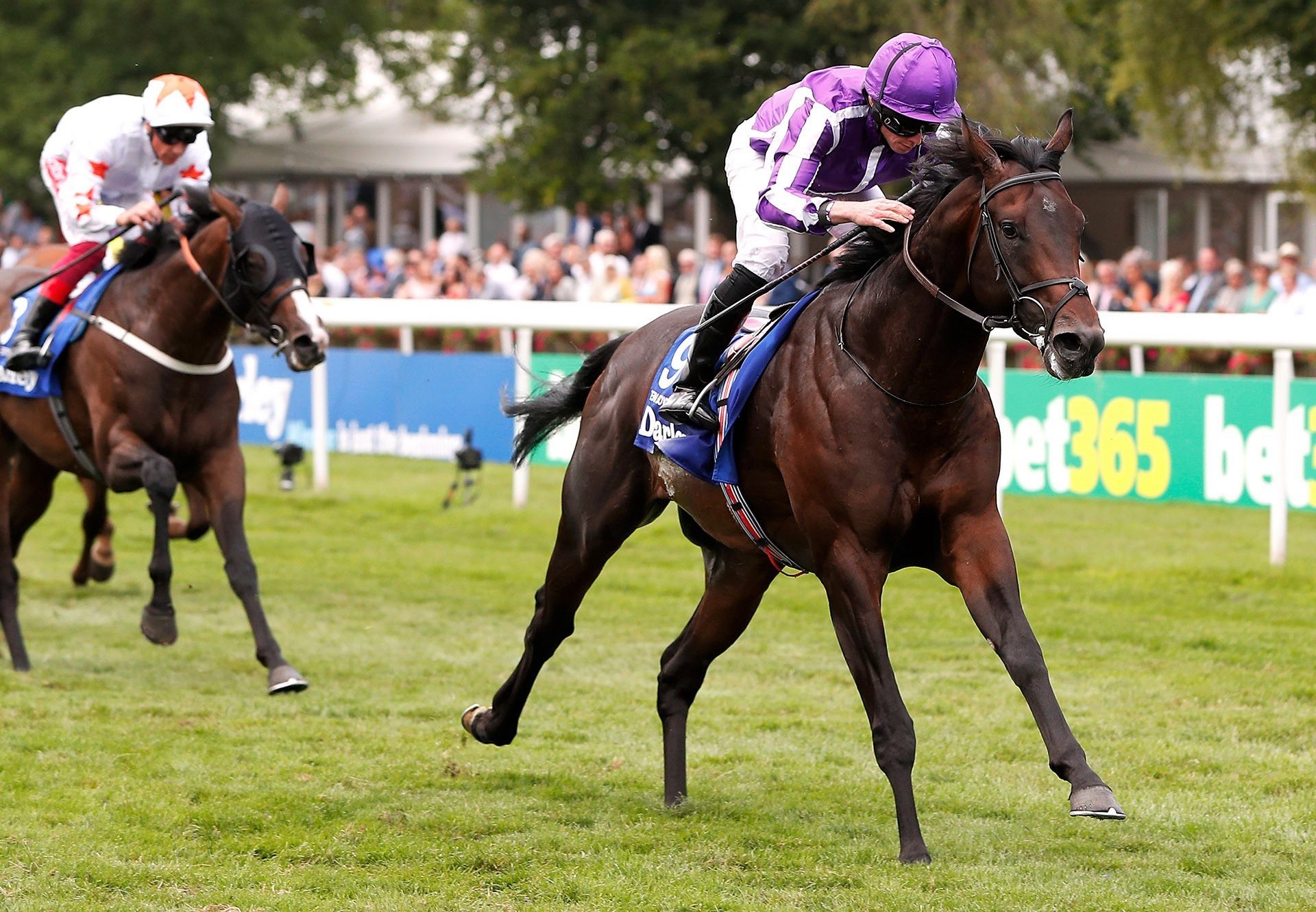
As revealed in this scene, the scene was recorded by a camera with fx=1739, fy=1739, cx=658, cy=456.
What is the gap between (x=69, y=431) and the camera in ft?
23.5

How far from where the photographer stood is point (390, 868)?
4.39m

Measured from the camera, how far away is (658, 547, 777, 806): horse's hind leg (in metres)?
5.11

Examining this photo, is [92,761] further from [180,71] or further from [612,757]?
[180,71]

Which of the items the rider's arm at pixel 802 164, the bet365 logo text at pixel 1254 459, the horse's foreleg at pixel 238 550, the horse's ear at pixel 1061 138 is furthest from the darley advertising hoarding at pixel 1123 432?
the horse's ear at pixel 1061 138

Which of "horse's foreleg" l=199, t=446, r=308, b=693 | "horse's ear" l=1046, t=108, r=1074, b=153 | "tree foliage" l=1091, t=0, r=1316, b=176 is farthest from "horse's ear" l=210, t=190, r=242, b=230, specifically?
"tree foliage" l=1091, t=0, r=1316, b=176

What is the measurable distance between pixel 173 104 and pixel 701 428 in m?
3.15

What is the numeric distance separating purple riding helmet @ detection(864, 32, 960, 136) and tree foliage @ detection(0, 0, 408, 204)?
19608mm

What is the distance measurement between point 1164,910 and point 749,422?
1.66 m

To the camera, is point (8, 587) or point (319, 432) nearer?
point (8, 587)

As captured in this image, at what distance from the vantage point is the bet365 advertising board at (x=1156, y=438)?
9.05 m

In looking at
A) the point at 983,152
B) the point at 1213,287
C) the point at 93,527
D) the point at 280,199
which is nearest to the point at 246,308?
the point at 280,199

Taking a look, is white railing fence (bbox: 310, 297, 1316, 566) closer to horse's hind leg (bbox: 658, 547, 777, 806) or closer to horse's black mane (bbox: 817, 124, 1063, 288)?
horse's hind leg (bbox: 658, 547, 777, 806)

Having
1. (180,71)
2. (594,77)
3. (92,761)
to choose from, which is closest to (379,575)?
(92,761)

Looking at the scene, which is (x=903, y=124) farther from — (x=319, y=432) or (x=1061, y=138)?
(x=319, y=432)
